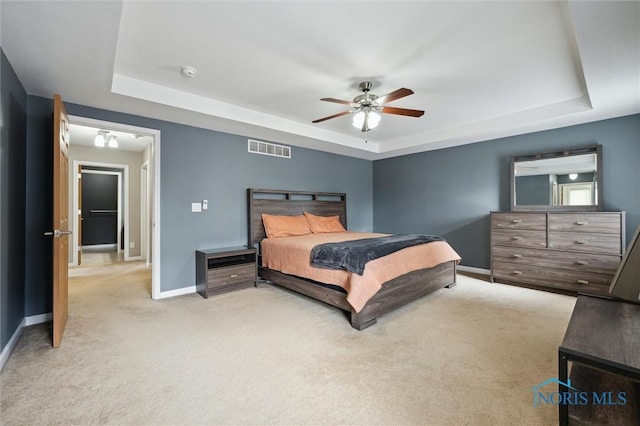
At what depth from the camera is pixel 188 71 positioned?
2795 mm

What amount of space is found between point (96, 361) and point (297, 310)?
5.85 ft

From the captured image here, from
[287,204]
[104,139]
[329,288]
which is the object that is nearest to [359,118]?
[329,288]

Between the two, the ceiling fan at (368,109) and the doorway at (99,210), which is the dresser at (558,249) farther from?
the doorway at (99,210)

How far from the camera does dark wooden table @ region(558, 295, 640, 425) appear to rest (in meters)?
1.05

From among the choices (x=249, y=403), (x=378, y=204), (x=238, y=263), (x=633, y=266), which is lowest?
(x=249, y=403)

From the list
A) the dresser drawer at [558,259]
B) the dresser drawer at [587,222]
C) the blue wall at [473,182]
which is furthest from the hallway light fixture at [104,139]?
the dresser drawer at [587,222]

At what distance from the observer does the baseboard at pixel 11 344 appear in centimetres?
205

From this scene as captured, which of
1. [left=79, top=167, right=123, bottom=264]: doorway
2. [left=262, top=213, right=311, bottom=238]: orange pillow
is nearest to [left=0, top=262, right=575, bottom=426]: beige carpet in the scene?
[left=262, top=213, right=311, bottom=238]: orange pillow

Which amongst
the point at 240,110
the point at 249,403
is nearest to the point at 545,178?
the point at 240,110

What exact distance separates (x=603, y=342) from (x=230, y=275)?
3596 mm

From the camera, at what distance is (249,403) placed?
5.49 ft

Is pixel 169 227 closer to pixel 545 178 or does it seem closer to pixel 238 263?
pixel 238 263

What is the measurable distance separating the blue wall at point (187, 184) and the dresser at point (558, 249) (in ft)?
11.8

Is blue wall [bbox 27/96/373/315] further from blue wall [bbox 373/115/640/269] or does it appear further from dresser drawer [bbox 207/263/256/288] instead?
blue wall [bbox 373/115/640/269]
